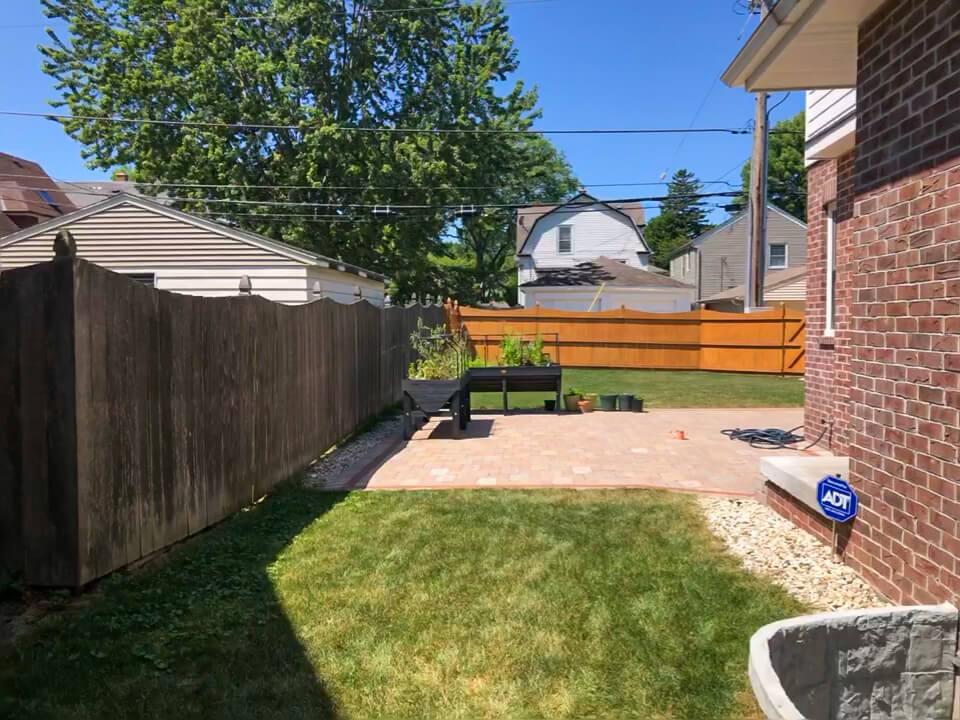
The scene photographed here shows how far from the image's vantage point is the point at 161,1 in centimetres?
2197

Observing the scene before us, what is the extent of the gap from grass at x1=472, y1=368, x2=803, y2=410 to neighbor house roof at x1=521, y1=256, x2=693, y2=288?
795 centimetres

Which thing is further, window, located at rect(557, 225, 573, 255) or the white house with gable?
window, located at rect(557, 225, 573, 255)

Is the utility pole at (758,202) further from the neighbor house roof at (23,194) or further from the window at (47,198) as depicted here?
the window at (47,198)

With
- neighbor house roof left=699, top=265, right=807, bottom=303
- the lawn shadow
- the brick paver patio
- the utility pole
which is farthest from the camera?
neighbor house roof left=699, top=265, right=807, bottom=303

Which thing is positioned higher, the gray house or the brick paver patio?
the gray house

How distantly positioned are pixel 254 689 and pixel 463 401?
280 inches

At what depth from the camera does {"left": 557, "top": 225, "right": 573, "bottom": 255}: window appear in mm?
32875

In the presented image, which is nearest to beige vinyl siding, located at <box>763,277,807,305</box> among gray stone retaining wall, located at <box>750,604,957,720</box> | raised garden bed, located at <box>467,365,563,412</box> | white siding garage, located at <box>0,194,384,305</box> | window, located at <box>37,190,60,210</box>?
raised garden bed, located at <box>467,365,563,412</box>

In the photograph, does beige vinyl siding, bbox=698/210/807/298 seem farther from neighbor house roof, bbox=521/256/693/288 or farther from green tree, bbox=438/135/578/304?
green tree, bbox=438/135/578/304

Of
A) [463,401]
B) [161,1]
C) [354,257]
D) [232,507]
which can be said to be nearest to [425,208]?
[354,257]

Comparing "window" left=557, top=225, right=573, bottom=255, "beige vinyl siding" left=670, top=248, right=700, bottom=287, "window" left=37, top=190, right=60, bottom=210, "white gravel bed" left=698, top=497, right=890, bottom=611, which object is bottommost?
"white gravel bed" left=698, top=497, right=890, bottom=611

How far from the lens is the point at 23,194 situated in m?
26.2

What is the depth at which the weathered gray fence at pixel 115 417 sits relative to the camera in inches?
141

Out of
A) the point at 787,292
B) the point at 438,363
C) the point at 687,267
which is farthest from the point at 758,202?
the point at 687,267
